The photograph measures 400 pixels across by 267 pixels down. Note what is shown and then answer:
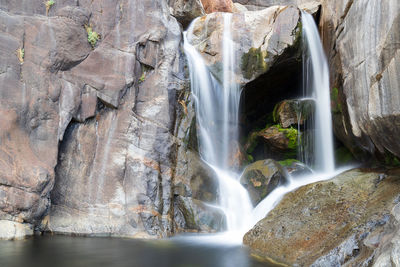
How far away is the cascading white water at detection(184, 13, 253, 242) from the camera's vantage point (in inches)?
468

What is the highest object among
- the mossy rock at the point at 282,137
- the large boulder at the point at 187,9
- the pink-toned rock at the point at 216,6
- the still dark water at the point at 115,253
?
the pink-toned rock at the point at 216,6

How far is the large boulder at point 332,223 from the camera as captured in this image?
6.07 m

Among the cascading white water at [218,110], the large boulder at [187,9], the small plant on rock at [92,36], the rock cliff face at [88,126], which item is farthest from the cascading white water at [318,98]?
the small plant on rock at [92,36]

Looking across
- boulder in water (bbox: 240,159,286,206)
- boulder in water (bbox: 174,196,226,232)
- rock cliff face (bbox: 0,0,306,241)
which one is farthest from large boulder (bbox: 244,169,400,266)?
rock cliff face (bbox: 0,0,306,241)

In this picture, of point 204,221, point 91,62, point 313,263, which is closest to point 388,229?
point 313,263

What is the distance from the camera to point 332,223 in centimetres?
723

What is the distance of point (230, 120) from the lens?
12570mm

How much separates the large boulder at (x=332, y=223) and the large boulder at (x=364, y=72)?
41.9 inches

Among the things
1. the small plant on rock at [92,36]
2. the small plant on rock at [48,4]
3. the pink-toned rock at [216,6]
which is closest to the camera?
the small plant on rock at [48,4]

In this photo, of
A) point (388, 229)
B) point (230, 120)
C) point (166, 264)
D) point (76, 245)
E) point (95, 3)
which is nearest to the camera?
point (388, 229)

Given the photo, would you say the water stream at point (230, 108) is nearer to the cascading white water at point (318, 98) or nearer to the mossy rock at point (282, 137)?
the cascading white water at point (318, 98)

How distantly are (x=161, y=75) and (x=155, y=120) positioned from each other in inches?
65.6

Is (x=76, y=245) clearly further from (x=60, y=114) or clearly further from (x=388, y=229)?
(x=388, y=229)

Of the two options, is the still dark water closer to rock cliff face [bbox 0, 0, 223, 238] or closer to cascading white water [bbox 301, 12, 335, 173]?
rock cliff face [bbox 0, 0, 223, 238]
